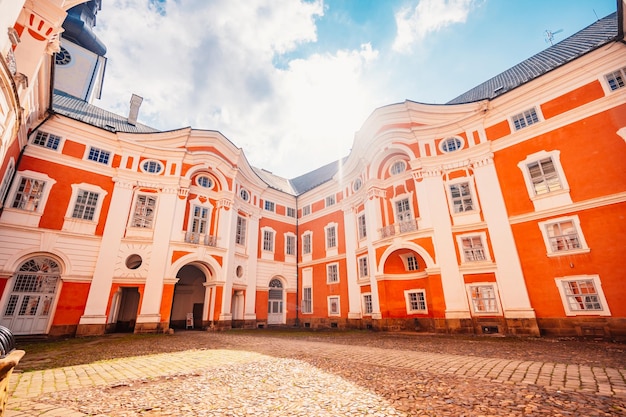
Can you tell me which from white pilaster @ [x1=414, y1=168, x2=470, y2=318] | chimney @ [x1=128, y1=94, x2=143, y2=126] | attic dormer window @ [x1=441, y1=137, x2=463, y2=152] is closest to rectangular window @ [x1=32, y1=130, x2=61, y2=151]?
chimney @ [x1=128, y1=94, x2=143, y2=126]

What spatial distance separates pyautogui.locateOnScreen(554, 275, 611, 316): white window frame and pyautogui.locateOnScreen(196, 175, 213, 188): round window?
22.1 m

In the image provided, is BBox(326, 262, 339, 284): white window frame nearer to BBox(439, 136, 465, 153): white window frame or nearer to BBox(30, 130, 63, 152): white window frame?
BBox(439, 136, 465, 153): white window frame

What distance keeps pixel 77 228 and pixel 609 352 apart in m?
24.5

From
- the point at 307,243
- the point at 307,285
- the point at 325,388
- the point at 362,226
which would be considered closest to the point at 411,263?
the point at 362,226

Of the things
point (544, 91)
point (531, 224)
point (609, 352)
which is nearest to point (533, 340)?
point (609, 352)

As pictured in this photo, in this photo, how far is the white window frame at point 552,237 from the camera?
1225 cm

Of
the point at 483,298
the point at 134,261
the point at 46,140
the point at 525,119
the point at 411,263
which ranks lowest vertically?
the point at 483,298

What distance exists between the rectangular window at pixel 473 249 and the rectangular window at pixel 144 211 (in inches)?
784

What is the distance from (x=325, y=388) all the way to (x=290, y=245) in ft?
71.0

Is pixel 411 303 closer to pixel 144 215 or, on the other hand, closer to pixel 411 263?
pixel 411 263

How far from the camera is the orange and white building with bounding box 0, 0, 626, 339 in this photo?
39.9 ft

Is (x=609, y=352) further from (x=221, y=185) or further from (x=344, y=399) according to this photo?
(x=221, y=185)

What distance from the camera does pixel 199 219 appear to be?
19938mm

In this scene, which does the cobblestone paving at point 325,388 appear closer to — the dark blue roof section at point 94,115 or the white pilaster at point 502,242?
the white pilaster at point 502,242
